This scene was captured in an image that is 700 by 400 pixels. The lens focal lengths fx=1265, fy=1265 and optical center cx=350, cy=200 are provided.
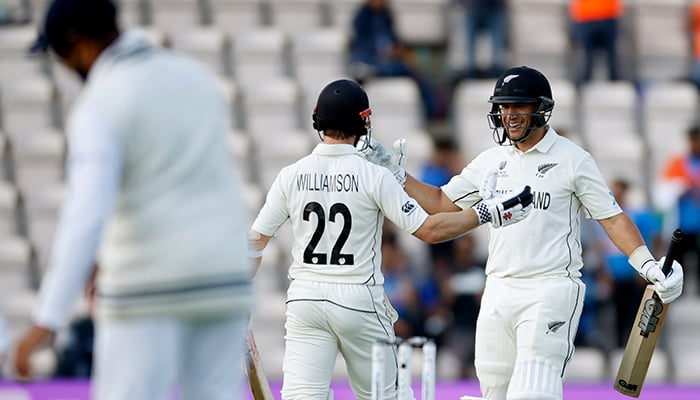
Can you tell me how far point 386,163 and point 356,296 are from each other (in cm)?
72

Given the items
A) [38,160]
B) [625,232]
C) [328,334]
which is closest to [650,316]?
[625,232]

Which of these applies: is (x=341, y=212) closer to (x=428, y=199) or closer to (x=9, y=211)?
(x=428, y=199)

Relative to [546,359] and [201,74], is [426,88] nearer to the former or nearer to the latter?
[546,359]

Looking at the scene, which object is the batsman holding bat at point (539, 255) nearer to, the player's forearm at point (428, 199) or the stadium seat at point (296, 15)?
the player's forearm at point (428, 199)

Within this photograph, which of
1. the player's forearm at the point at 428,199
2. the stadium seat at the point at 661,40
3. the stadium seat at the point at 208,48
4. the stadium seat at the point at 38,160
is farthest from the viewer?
the stadium seat at the point at 661,40

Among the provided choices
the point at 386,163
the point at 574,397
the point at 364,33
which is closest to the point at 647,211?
the point at 574,397

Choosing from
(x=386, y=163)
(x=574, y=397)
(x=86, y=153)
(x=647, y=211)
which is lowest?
(x=574, y=397)

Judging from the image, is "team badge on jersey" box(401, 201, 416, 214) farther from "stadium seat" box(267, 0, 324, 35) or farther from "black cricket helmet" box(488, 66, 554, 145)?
"stadium seat" box(267, 0, 324, 35)

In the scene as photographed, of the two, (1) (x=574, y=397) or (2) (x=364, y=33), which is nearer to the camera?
(1) (x=574, y=397)

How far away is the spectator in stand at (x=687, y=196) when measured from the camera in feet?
29.9

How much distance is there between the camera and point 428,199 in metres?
5.41

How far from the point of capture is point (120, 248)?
321cm

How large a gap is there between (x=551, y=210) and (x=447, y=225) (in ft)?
1.85

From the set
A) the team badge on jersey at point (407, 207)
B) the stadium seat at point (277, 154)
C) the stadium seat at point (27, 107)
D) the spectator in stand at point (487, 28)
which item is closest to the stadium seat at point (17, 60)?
the stadium seat at point (27, 107)
